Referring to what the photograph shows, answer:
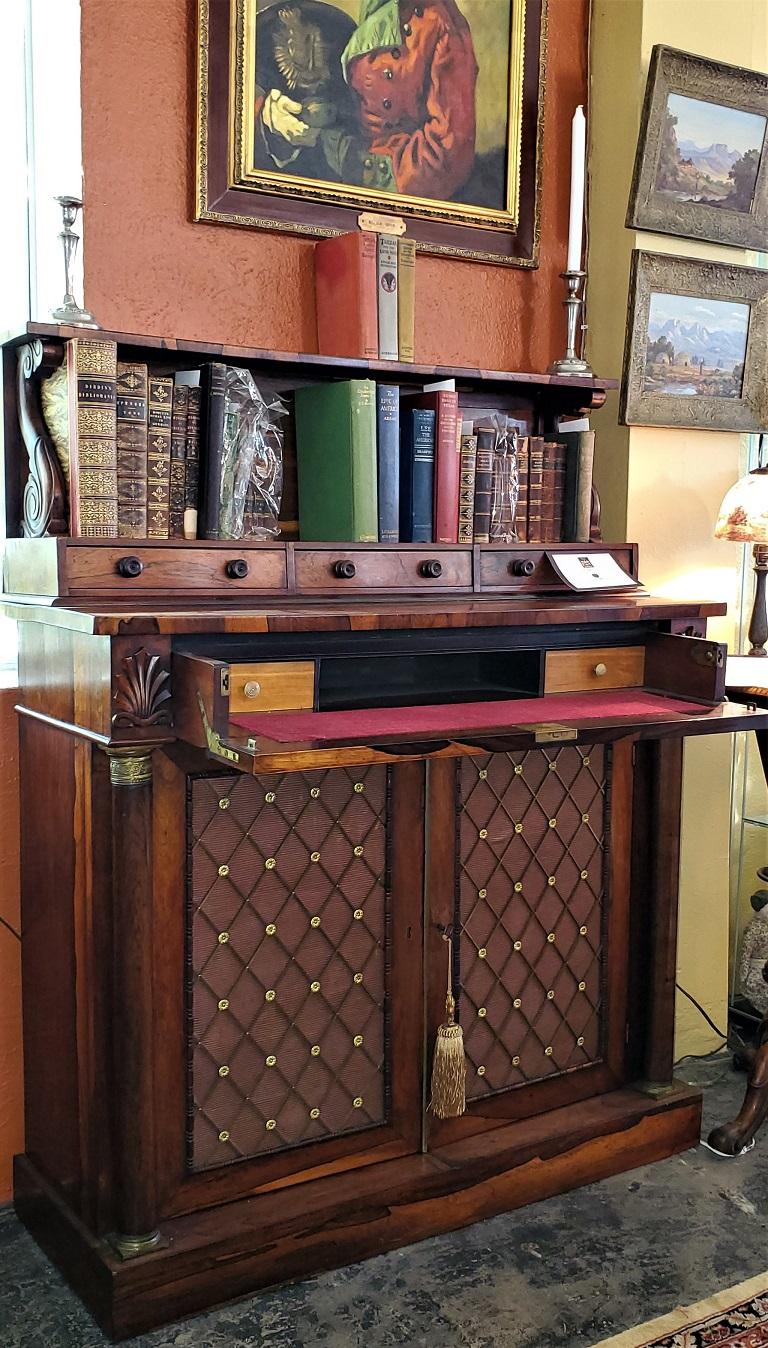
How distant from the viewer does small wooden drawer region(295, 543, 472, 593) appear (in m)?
2.17

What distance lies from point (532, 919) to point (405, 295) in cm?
124

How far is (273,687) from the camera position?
1.88 meters

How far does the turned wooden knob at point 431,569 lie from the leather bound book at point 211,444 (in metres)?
0.39

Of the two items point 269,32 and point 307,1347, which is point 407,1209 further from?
point 269,32

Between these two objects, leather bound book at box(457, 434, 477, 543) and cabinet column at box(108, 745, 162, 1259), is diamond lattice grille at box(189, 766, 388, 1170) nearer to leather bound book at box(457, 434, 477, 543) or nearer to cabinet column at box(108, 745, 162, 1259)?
cabinet column at box(108, 745, 162, 1259)

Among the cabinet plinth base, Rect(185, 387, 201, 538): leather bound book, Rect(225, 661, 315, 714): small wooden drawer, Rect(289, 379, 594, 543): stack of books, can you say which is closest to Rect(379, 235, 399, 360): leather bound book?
Rect(289, 379, 594, 543): stack of books

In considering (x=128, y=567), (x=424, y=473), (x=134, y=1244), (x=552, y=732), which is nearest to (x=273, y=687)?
(x=128, y=567)

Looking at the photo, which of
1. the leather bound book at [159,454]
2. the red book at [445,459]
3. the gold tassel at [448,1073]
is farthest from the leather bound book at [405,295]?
the gold tassel at [448,1073]

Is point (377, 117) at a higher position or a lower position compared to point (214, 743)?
higher

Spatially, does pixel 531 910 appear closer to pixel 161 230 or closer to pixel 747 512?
pixel 747 512

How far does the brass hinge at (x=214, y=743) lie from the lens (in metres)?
1.52

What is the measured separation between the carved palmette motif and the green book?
0.59 m

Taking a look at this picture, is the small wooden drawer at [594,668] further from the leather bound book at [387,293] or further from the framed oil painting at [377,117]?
the framed oil painting at [377,117]

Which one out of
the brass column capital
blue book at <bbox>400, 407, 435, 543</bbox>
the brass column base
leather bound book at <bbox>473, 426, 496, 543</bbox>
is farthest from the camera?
leather bound book at <bbox>473, 426, 496, 543</bbox>
